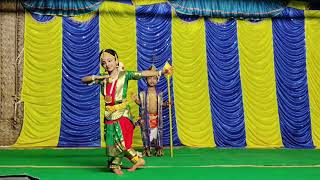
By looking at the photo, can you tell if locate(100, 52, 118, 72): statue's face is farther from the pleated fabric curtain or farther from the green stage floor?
the pleated fabric curtain

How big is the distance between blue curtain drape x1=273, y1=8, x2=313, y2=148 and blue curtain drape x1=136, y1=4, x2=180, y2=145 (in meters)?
1.97

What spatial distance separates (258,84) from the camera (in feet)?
23.2

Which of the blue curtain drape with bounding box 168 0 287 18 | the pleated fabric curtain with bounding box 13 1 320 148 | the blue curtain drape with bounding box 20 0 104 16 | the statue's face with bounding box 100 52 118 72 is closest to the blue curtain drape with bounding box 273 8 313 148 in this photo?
the pleated fabric curtain with bounding box 13 1 320 148

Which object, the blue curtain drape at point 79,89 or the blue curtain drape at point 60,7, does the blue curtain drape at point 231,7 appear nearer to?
the blue curtain drape at point 60,7

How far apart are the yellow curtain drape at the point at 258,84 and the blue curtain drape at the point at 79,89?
259 cm

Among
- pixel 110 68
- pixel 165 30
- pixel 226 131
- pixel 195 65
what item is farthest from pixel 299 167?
pixel 165 30

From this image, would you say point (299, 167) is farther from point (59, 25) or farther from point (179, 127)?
point (59, 25)

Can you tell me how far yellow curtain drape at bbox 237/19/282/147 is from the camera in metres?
7.00

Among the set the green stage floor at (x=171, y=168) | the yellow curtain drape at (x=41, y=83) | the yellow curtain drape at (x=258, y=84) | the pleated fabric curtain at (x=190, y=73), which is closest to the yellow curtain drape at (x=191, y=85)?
the pleated fabric curtain at (x=190, y=73)

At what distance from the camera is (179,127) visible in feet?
22.3

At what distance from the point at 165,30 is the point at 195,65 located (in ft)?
2.65

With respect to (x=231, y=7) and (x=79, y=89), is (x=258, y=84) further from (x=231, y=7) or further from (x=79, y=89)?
(x=79, y=89)

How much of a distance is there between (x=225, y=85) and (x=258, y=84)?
607mm

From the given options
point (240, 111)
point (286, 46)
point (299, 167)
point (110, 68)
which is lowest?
point (299, 167)
